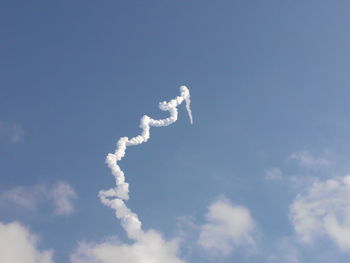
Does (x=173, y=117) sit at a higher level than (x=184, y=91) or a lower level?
lower

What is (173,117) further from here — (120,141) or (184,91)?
(120,141)

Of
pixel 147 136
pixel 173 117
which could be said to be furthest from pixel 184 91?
pixel 147 136

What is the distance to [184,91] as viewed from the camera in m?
135

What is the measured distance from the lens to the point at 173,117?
431 ft

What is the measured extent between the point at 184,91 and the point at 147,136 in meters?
21.8

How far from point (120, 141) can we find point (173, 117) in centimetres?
2077

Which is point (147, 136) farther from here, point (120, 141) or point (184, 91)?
point (184, 91)

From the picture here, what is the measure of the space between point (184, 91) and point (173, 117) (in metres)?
11.0

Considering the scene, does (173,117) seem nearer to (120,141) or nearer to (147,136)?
(147,136)

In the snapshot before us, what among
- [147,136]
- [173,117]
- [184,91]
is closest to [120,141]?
[147,136]

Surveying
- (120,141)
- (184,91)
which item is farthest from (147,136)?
(184,91)

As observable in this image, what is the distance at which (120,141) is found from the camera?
129500mm

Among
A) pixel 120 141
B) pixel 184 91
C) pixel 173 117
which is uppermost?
pixel 184 91

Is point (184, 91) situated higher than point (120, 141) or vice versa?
point (184, 91)
